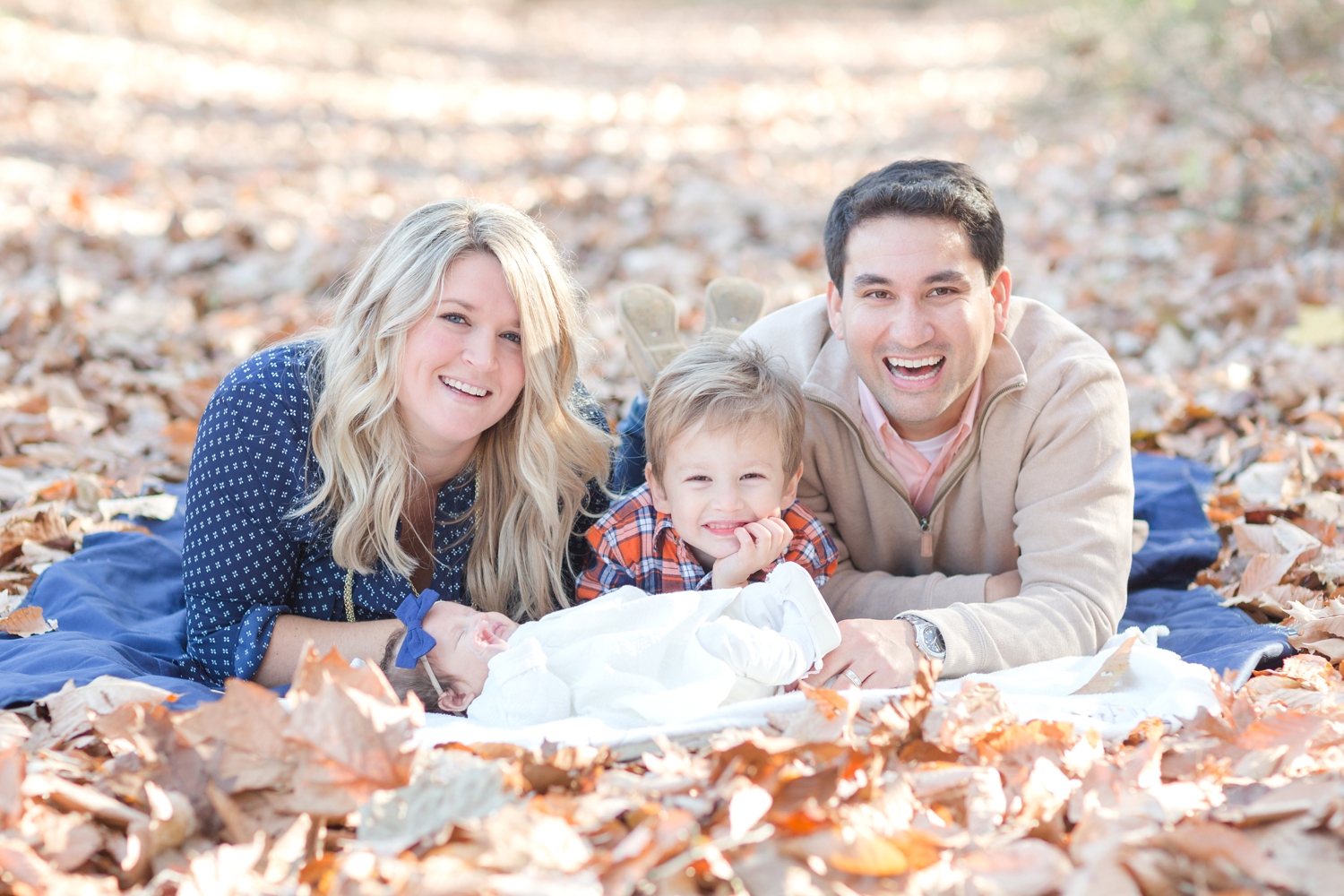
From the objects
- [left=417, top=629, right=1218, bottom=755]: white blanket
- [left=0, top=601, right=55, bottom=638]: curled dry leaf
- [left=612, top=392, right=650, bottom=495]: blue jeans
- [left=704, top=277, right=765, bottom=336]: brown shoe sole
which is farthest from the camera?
[left=704, top=277, right=765, bottom=336]: brown shoe sole

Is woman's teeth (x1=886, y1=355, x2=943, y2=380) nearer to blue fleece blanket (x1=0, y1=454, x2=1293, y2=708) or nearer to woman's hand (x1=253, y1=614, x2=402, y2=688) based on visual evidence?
blue fleece blanket (x1=0, y1=454, x2=1293, y2=708)

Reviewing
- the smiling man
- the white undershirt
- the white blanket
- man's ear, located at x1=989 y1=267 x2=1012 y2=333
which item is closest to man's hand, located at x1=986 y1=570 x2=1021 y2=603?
the smiling man

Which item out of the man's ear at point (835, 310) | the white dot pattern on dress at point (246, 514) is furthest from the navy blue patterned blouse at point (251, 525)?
the man's ear at point (835, 310)

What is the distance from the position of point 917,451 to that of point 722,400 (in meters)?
0.68

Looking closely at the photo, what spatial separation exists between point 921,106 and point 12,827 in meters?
13.3

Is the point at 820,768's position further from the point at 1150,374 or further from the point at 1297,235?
the point at 1297,235

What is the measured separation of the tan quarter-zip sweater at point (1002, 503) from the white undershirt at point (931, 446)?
95 millimetres

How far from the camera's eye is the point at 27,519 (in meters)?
3.62

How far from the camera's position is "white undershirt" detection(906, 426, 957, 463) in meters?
3.18

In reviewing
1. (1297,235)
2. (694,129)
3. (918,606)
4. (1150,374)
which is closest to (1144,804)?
(918,606)

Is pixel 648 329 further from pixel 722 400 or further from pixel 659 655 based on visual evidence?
pixel 659 655

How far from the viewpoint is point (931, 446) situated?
3193mm

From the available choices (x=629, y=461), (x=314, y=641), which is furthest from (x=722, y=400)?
(x=314, y=641)

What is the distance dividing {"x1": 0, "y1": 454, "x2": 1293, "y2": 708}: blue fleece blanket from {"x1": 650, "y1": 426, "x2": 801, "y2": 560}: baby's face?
116cm
